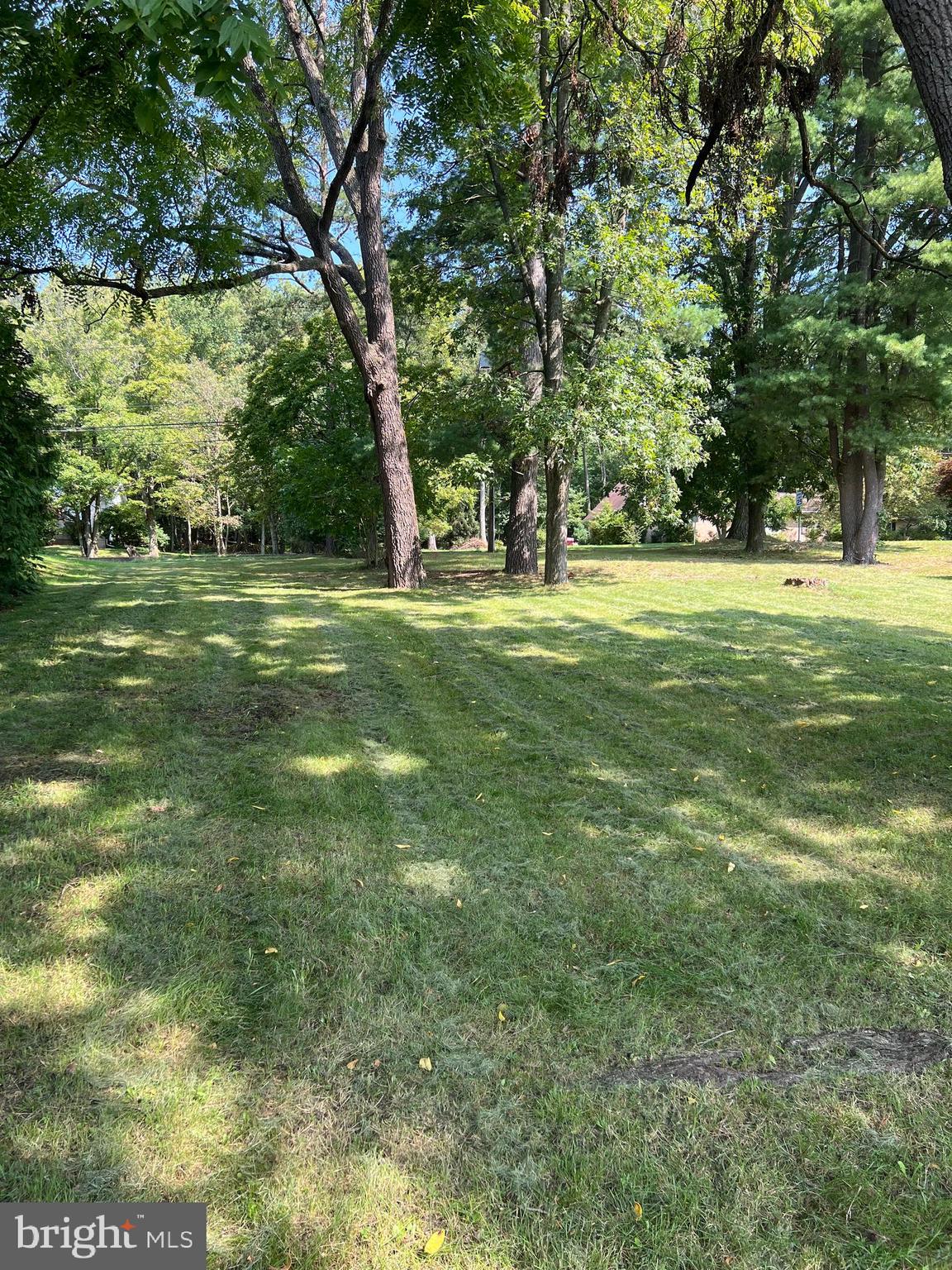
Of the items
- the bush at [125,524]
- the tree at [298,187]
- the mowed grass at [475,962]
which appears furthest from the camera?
the bush at [125,524]

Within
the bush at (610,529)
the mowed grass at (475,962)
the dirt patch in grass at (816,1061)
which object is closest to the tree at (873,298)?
the mowed grass at (475,962)

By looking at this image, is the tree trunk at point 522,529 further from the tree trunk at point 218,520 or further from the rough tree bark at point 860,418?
the tree trunk at point 218,520

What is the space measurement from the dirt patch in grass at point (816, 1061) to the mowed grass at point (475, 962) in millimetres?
36

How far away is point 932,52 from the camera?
103 inches

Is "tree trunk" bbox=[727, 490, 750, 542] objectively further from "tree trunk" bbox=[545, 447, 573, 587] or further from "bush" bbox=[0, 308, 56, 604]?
"bush" bbox=[0, 308, 56, 604]

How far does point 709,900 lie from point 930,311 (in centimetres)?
1673

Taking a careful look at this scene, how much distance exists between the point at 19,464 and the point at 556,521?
755 cm

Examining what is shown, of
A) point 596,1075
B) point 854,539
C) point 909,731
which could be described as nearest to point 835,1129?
point 596,1075

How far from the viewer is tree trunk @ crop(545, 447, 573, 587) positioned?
11641 mm

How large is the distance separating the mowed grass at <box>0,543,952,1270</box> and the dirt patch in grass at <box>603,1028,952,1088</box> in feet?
0.12

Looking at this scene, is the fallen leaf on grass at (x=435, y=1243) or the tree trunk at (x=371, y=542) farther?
the tree trunk at (x=371, y=542)

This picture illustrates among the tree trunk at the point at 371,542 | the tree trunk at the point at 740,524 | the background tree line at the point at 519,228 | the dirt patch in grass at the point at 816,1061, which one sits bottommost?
A: the dirt patch in grass at the point at 816,1061

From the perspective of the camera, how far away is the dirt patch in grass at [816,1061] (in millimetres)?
1957

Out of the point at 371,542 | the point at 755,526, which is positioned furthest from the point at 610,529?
the point at 371,542
